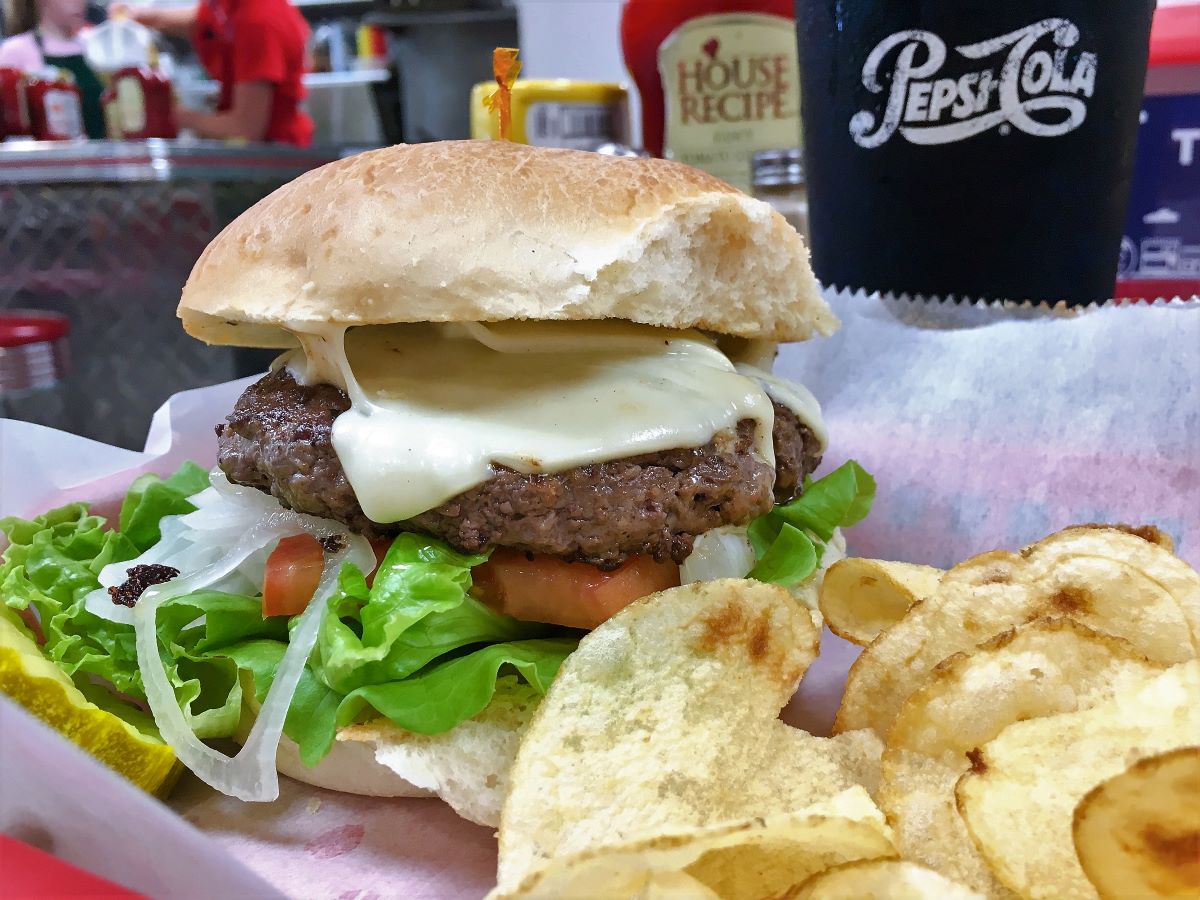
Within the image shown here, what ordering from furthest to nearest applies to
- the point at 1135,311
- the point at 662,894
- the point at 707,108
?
the point at 707,108 < the point at 1135,311 < the point at 662,894

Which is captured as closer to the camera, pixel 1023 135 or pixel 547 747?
pixel 547 747

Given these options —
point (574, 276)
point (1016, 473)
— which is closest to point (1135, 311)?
point (1016, 473)

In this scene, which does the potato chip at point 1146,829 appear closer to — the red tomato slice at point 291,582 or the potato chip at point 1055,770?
the potato chip at point 1055,770

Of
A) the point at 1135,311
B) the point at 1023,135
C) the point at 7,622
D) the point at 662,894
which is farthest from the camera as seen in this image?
the point at 1023,135

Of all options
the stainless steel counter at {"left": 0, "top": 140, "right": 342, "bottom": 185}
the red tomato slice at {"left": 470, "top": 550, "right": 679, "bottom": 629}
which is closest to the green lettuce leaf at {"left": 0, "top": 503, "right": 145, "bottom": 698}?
the red tomato slice at {"left": 470, "top": 550, "right": 679, "bottom": 629}

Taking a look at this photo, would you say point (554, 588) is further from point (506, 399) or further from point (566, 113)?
point (566, 113)

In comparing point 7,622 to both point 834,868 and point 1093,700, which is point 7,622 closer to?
point 834,868

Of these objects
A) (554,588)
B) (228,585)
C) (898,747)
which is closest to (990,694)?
(898,747)
